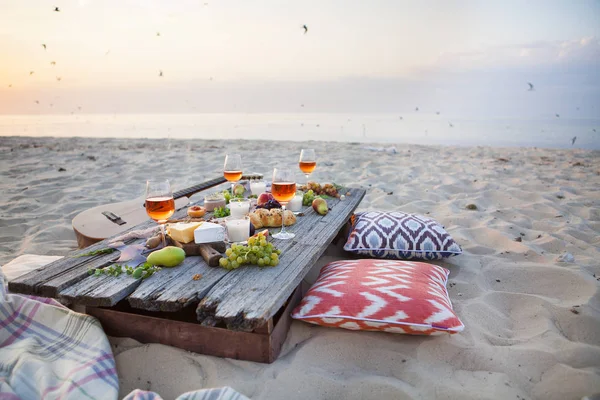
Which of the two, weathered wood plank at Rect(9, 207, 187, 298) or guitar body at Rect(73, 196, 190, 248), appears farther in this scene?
guitar body at Rect(73, 196, 190, 248)

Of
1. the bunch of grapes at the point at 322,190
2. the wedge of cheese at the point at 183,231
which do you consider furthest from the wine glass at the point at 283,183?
the bunch of grapes at the point at 322,190

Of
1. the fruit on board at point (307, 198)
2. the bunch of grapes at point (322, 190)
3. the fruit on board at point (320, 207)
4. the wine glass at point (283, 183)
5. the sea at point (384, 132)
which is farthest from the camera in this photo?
the sea at point (384, 132)

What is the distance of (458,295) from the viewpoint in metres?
2.62

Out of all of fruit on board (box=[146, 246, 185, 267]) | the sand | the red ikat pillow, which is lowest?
the sand

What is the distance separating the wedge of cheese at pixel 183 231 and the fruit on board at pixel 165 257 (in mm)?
151

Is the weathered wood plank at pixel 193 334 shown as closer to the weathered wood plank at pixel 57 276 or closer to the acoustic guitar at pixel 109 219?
the weathered wood plank at pixel 57 276

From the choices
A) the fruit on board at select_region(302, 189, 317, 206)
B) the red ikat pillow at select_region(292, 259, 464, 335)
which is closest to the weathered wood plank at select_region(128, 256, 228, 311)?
the red ikat pillow at select_region(292, 259, 464, 335)

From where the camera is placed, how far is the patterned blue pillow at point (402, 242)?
2.99 meters

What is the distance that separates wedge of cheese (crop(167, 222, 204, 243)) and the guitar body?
2.83ft

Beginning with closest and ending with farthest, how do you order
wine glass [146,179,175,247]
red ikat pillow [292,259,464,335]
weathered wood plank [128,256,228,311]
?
weathered wood plank [128,256,228,311] < red ikat pillow [292,259,464,335] < wine glass [146,179,175,247]

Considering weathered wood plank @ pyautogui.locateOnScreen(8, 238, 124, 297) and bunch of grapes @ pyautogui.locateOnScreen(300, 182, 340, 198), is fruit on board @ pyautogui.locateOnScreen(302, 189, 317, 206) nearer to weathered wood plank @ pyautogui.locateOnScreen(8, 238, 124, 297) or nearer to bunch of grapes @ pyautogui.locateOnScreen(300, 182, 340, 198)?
bunch of grapes @ pyautogui.locateOnScreen(300, 182, 340, 198)

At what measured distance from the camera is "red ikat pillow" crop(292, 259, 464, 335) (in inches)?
74.6

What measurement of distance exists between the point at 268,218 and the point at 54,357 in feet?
4.67

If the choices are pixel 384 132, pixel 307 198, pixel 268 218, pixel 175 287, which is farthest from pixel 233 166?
pixel 384 132
